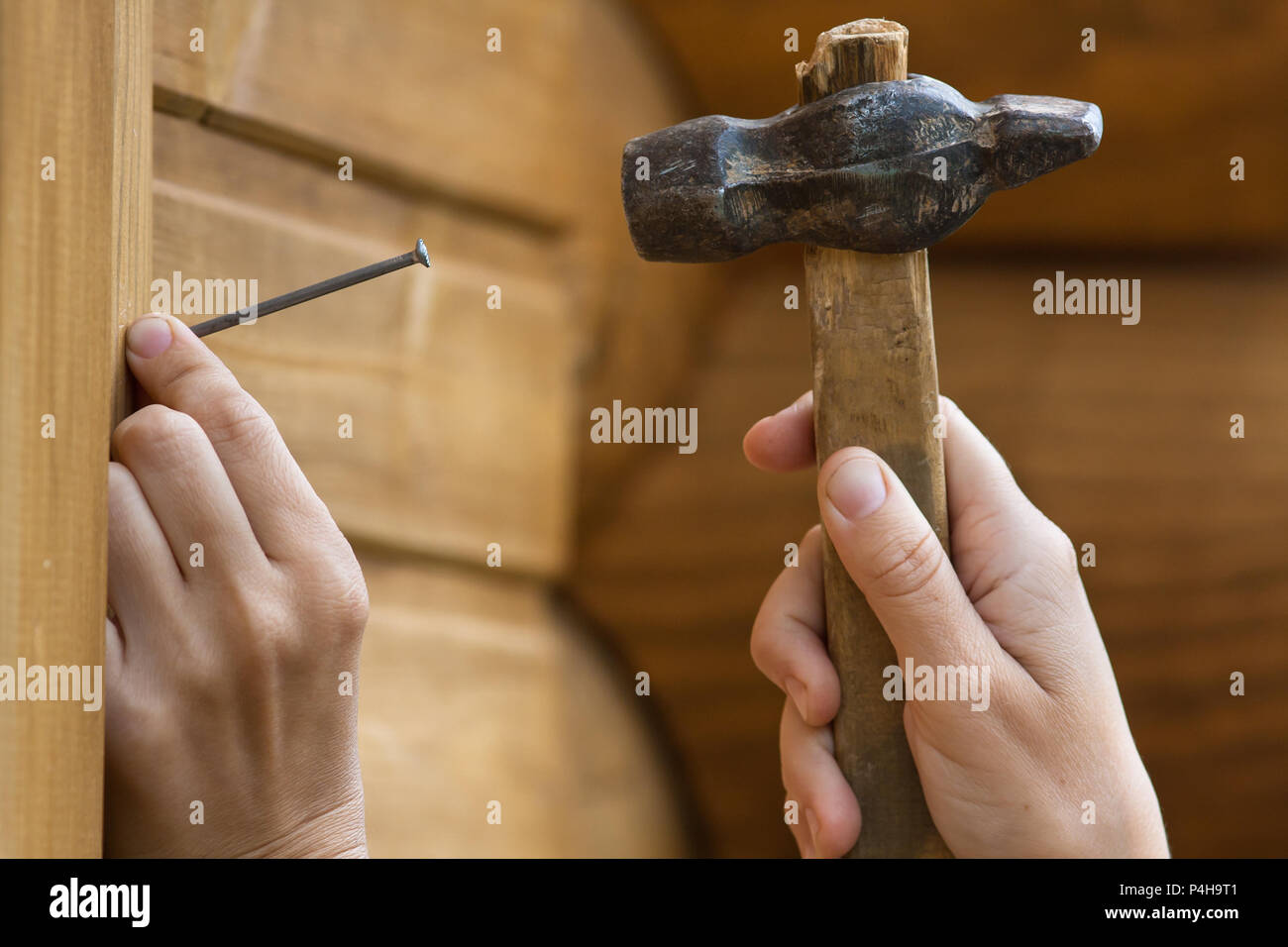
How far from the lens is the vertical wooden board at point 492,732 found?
1100 mm

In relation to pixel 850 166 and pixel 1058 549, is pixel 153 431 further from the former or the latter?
pixel 1058 549

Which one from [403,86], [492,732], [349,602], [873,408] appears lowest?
[492,732]

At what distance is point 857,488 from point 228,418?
14.1 inches

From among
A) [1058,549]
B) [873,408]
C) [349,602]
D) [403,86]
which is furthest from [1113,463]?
[349,602]

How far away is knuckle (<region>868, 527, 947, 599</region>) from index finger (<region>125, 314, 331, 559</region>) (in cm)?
33

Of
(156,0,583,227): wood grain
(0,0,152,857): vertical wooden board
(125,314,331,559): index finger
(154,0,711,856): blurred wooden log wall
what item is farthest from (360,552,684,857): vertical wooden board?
(0,0,152,857): vertical wooden board

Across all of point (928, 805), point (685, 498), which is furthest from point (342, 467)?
point (928, 805)

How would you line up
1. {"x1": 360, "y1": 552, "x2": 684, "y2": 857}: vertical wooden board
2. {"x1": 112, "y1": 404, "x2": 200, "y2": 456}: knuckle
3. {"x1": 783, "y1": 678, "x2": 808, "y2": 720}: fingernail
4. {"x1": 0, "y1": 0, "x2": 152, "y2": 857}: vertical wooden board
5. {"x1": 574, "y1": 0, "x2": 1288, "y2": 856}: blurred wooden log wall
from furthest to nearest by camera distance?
1. {"x1": 574, "y1": 0, "x2": 1288, "y2": 856}: blurred wooden log wall
2. {"x1": 360, "y1": 552, "x2": 684, "y2": 857}: vertical wooden board
3. {"x1": 783, "y1": 678, "x2": 808, "y2": 720}: fingernail
4. {"x1": 112, "y1": 404, "x2": 200, "y2": 456}: knuckle
5. {"x1": 0, "y1": 0, "x2": 152, "y2": 857}: vertical wooden board

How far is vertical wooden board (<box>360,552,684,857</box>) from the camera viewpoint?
3.61ft

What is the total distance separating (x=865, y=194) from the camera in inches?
25.8

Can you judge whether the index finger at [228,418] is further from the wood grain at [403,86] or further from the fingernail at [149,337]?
the wood grain at [403,86]

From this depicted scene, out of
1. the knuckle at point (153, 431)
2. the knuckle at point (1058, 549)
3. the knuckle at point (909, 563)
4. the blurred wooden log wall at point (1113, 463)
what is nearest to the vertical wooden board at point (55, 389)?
the knuckle at point (153, 431)

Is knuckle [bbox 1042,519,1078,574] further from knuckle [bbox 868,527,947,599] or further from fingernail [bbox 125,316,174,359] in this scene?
fingernail [bbox 125,316,174,359]

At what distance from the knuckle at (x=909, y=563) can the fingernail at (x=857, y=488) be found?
3 cm
